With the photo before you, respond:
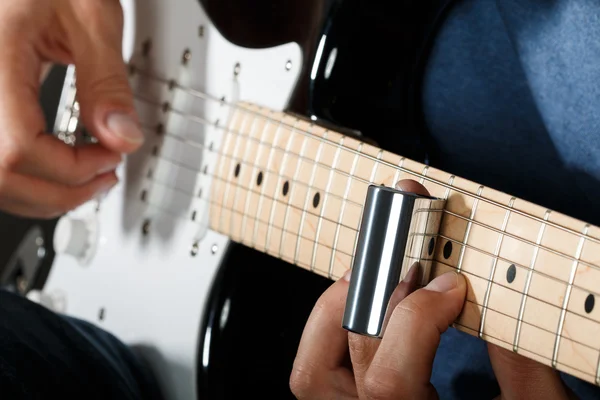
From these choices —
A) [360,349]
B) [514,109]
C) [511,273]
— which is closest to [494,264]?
[511,273]

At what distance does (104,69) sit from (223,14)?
14cm

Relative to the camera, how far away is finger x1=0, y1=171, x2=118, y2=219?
737 mm

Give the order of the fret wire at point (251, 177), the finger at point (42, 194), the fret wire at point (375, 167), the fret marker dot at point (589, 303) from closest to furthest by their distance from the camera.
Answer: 1. the fret marker dot at point (589, 303)
2. the fret wire at point (375, 167)
3. the fret wire at point (251, 177)
4. the finger at point (42, 194)

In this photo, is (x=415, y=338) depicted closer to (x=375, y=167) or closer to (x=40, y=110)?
(x=375, y=167)

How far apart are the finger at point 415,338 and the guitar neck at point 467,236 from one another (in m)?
0.01

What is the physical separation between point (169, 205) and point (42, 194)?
13 centimetres

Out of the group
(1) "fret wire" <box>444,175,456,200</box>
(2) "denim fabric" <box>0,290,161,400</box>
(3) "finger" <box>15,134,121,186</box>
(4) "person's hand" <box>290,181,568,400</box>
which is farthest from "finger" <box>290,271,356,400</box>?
(3) "finger" <box>15,134,121,186</box>

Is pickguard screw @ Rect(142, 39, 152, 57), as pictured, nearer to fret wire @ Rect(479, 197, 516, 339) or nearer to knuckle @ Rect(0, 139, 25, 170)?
knuckle @ Rect(0, 139, 25, 170)

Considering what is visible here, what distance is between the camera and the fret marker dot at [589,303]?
41 centimetres

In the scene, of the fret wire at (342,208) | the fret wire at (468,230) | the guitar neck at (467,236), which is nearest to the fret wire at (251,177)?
the guitar neck at (467,236)

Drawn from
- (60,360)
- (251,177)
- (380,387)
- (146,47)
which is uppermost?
(146,47)

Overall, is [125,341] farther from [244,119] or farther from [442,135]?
[442,135]

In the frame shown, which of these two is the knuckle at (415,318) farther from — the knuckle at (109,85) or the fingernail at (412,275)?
the knuckle at (109,85)

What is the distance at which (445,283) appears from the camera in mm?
462
